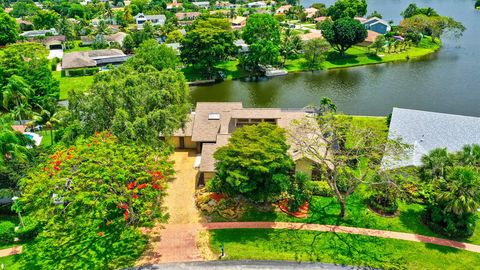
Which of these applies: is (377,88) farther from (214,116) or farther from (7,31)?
(7,31)

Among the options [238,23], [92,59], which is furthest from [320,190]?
[238,23]

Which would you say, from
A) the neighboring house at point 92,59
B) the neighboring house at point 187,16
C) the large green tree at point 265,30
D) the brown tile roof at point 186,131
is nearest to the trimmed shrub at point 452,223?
the brown tile roof at point 186,131

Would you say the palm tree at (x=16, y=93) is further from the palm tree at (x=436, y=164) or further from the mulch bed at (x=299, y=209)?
the palm tree at (x=436, y=164)

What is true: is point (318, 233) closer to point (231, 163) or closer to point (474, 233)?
point (231, 163)

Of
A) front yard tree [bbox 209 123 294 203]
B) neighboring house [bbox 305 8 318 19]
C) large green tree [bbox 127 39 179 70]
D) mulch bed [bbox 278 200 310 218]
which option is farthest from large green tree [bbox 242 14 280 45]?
neighboring house [bbox 305 8 318 19]

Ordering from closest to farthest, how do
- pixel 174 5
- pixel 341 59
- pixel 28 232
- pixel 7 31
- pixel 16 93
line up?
1. pixel 28 232
2. pixel 16 93
3. pixel 341 59
4. pixel 7 31
5. pixel 174 5

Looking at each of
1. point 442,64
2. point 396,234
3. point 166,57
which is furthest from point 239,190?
point 442,64
